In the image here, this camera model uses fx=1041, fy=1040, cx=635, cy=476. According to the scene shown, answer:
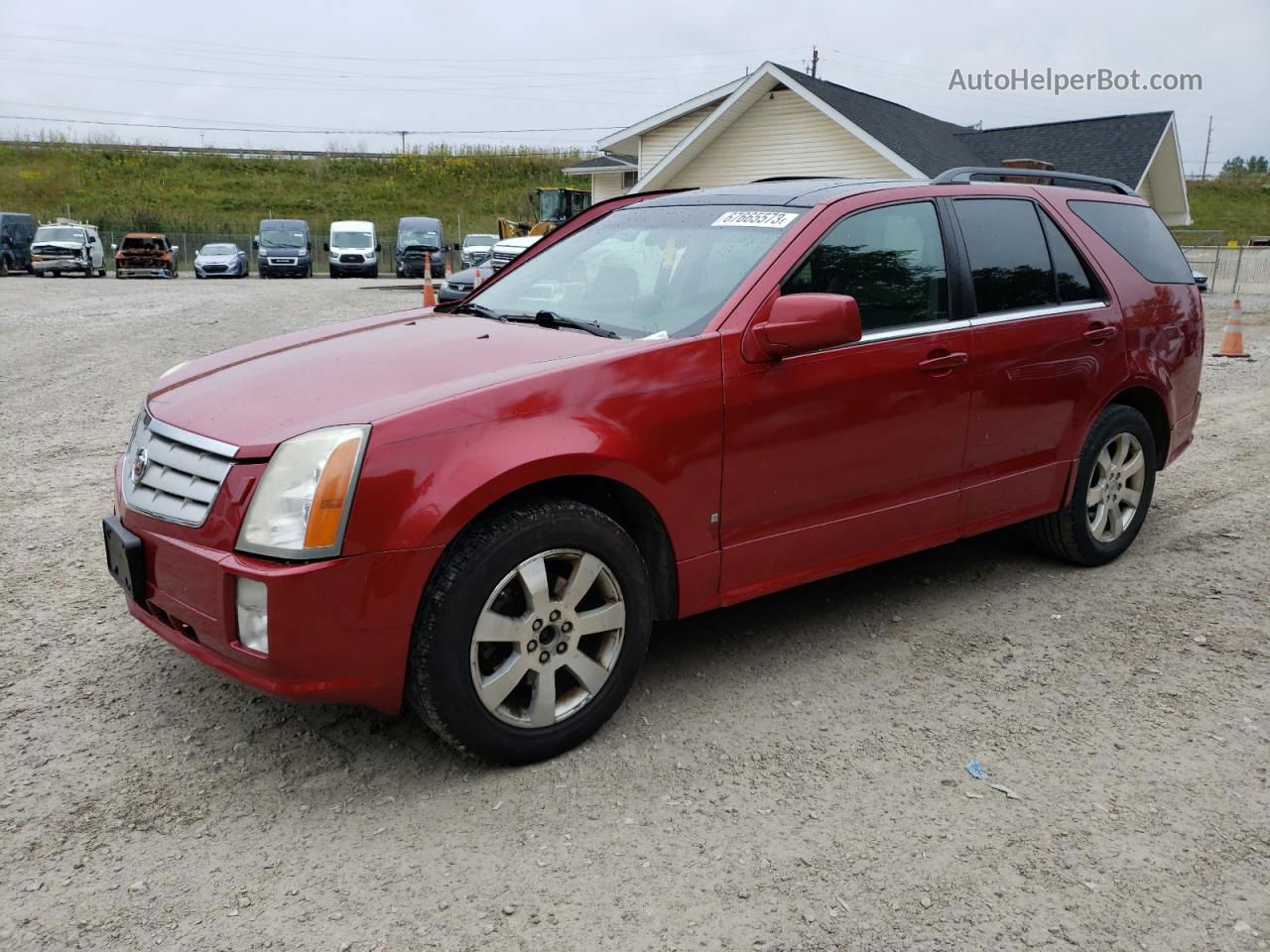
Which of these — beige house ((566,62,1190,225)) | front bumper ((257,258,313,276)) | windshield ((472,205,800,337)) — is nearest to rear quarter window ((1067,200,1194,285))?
windshield ((472,205,800,337))

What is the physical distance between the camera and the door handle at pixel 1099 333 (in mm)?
4625

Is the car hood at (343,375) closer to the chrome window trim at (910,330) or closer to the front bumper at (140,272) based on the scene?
the chrome window trim at (910,330)

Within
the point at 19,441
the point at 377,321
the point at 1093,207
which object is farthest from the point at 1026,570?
the point at 19,441

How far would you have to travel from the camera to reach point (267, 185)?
60.2 m

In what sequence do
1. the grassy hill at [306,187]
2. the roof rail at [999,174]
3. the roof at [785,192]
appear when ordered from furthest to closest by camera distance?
1. the grassy hill at [306,187]
2. the roof rail at [999,174]
3. the roof at [785,192]

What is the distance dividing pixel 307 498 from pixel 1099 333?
11.8 ft

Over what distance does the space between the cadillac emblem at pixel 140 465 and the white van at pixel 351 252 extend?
33.8m

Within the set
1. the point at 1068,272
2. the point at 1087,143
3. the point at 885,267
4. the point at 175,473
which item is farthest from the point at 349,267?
the point at 175,473

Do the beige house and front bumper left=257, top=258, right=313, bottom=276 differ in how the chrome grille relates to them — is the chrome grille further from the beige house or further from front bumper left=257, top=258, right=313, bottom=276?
front bumper left=257, top=258, right=313, bottom=276

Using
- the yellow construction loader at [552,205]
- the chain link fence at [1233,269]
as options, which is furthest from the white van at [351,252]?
the chain link fence at [1233,269]

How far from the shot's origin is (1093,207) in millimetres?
5000

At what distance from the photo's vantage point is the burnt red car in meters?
2.79

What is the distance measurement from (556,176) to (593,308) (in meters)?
63.0

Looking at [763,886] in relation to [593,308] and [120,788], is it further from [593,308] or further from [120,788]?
[593,308]
